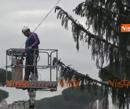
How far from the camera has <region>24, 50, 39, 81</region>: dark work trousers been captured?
23.3 meters

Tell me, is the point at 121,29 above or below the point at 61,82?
above

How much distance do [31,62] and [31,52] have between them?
0.31 metres

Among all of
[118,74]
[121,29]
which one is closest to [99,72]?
[118,74]

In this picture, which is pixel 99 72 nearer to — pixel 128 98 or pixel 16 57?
pixel 128 98

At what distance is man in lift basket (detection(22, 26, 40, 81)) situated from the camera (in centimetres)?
2309

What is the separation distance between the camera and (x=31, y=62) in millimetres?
23391

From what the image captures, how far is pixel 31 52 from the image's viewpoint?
23.3m

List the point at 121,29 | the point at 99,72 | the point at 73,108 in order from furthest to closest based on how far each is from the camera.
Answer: the point at 73,108, the point at 99,72, the point at 121,29

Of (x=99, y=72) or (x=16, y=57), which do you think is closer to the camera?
(x=16, y=57)

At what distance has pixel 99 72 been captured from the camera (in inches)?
1041

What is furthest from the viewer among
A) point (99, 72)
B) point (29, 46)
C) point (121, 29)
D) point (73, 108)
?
point (73, 108)

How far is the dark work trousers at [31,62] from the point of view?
23.3 meters

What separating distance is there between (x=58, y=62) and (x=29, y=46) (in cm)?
255

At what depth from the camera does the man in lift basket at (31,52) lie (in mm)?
23094
